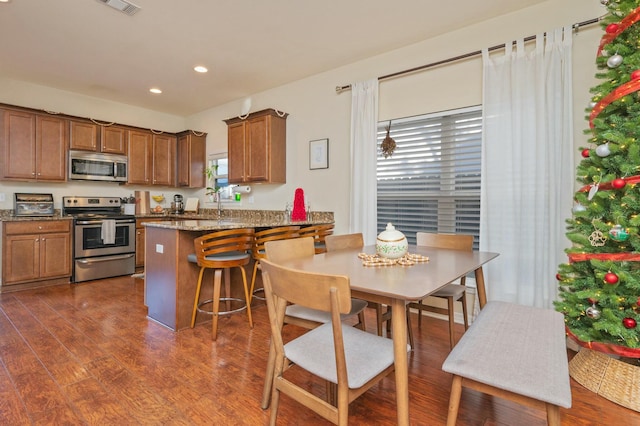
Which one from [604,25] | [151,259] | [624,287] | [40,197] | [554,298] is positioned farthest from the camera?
[40,197]

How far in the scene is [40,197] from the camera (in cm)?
444

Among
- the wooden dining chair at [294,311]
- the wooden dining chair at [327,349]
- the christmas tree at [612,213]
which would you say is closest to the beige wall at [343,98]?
the christmas tree at [612,213]

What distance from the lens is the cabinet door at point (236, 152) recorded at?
14.8ft

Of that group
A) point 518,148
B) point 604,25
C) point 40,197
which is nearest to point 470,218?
point 518,148

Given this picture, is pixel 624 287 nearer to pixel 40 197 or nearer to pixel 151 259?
pixel 151 259

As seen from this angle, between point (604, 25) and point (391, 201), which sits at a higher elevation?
point (604, 25)

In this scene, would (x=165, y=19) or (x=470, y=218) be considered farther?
(x=470, y=218)

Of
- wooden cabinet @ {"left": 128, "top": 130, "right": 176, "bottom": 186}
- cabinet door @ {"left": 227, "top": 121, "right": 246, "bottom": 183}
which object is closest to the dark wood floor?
cabinet door @ {"left": 227, "top": 121, "right": 246, "bottom": 183}

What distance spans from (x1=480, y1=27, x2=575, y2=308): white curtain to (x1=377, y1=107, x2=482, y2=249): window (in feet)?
0.81

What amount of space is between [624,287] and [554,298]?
2.58 ft

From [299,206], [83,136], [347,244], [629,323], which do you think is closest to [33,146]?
[83,136]

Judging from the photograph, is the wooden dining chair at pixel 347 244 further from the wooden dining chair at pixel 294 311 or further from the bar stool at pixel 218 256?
the bar stool at pixel 218 256

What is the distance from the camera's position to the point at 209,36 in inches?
125

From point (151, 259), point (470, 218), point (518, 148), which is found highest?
point (518, 148)
